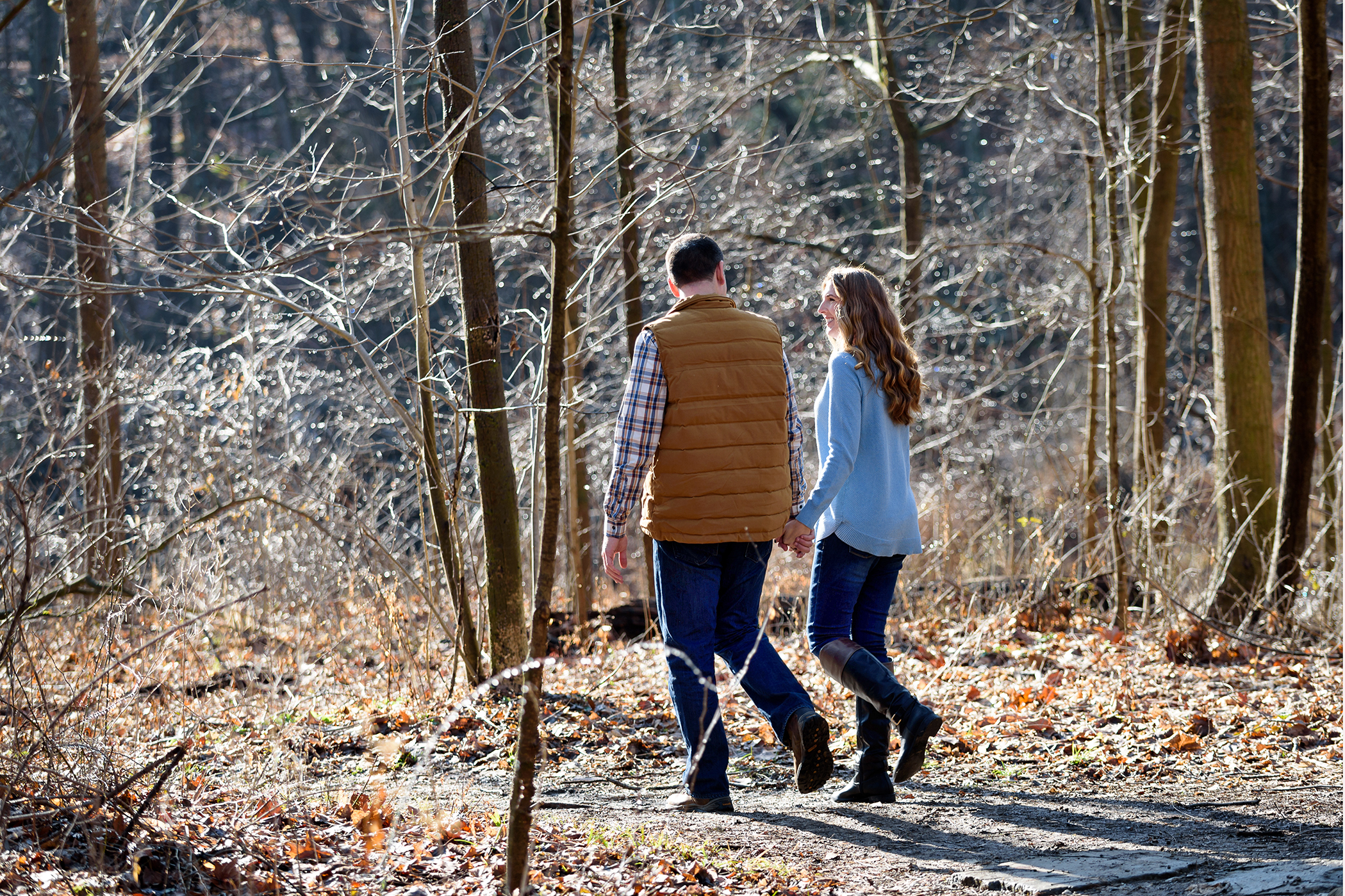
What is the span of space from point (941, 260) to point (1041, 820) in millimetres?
13030

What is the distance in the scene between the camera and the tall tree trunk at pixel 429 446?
5551 mm

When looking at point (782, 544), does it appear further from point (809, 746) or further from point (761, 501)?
point (809, 746)

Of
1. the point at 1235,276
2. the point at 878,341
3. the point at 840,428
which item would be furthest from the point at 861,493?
the point at 1235,276

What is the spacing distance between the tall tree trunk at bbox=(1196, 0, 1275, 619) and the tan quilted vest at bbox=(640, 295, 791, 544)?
4893mm

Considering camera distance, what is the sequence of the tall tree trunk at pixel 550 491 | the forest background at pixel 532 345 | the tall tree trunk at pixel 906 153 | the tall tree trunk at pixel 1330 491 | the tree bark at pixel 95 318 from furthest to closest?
the tall tree trunk at pixel 906 153
the tree bark at pixel 95 318
the tall tree trunk at pixel 1330 491
the forest background at pixel 532 345
the tall tree trunk at pixel 550 491

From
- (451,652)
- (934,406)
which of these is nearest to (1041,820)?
(451,652)

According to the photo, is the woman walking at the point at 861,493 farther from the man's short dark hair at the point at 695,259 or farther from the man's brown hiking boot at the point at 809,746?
the man's short dark hair at the point at 695,259

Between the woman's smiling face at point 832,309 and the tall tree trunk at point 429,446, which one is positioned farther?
the tall tree trunk at point 429,446

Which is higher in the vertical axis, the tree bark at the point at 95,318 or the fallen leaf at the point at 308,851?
the tree bark at the point at 95,318

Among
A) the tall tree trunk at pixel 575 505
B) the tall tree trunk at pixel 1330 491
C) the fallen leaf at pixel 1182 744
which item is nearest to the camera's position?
the fallen leaf at pixel 1182 744

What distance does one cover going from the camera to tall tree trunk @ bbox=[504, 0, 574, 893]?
268cm

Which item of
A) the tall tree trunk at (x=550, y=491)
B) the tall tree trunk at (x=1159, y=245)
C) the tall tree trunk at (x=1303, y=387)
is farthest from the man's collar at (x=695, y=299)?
the tall tree trunk at (x=1159, y=245)

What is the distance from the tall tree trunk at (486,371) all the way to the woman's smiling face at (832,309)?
1834 millimetres

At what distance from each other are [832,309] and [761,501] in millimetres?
770
